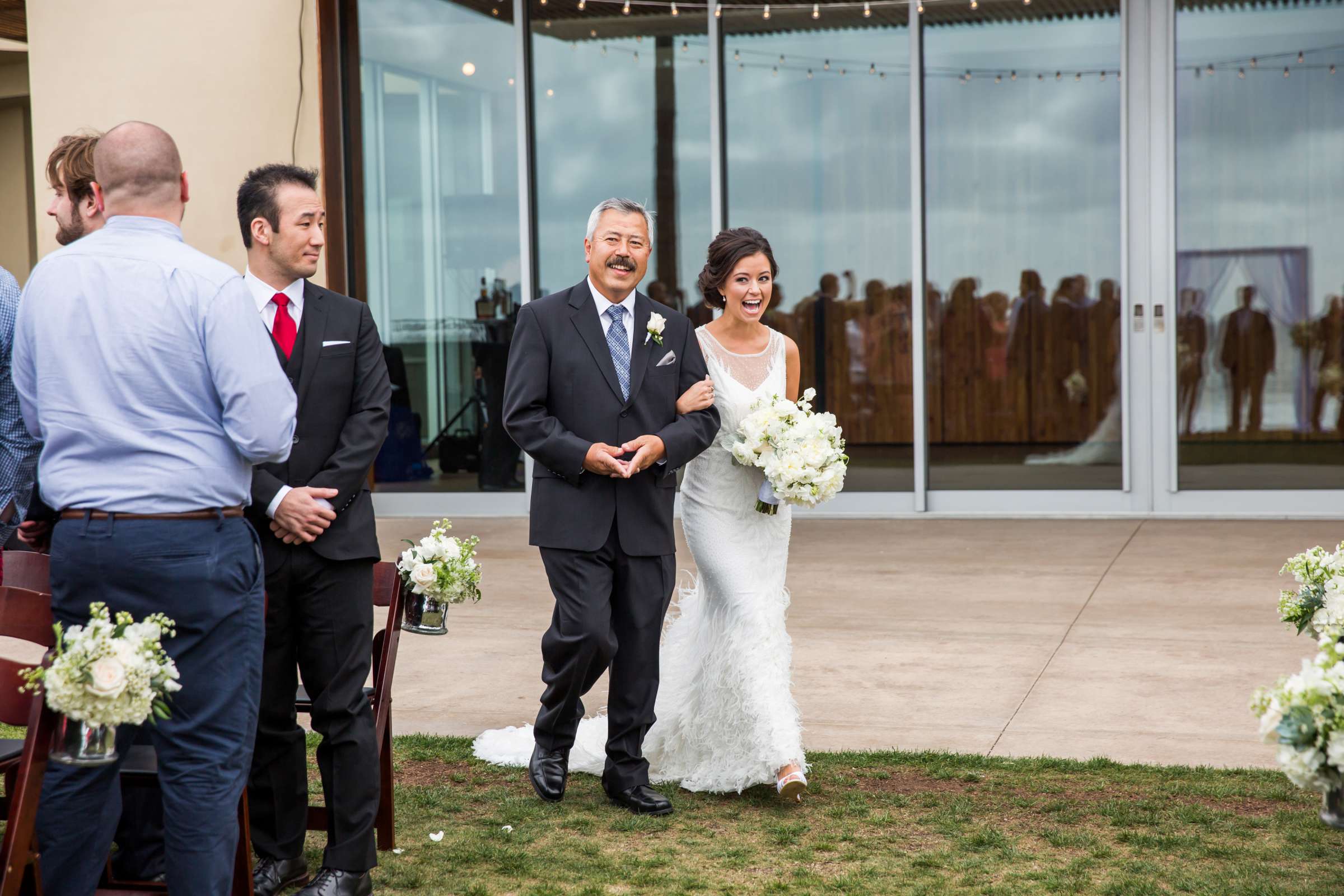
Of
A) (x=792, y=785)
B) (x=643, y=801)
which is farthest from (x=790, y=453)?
(x=643, y=801)

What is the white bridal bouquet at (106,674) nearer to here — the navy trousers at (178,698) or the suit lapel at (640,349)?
the navy trousers at (178,698)

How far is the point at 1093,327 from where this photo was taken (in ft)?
36.3

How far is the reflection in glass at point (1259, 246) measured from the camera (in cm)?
1047

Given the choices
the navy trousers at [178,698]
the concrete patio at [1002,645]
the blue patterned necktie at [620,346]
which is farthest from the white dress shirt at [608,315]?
the navy trousers at [178,698]

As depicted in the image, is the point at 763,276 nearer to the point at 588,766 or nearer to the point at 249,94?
the point at 588,766

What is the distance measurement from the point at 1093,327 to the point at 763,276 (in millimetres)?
6897

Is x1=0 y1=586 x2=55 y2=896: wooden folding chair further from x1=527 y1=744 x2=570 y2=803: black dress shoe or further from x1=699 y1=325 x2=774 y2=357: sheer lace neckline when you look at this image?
x1=699 y1=325 x2=774 y2=357: sheer lace neckline

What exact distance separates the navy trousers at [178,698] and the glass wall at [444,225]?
868 cm

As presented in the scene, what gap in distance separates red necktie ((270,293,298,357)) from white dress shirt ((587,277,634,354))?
117cm

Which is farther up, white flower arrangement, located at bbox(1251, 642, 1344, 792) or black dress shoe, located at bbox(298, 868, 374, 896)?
white flower arrangement, located at bbox(1251, 642, 1344, 792)

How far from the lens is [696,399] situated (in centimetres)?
454

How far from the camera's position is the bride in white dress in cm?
443

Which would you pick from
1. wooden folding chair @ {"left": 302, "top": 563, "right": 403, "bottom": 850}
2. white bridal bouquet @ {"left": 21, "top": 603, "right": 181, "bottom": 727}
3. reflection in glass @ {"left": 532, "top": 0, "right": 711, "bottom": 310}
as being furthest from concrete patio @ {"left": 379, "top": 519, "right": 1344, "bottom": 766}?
reflection in glass @ {"left": 532, "top": 0, "right": 711, "bottom": 310}

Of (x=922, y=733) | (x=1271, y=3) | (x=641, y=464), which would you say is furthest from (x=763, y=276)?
(x=1271, y=3)
